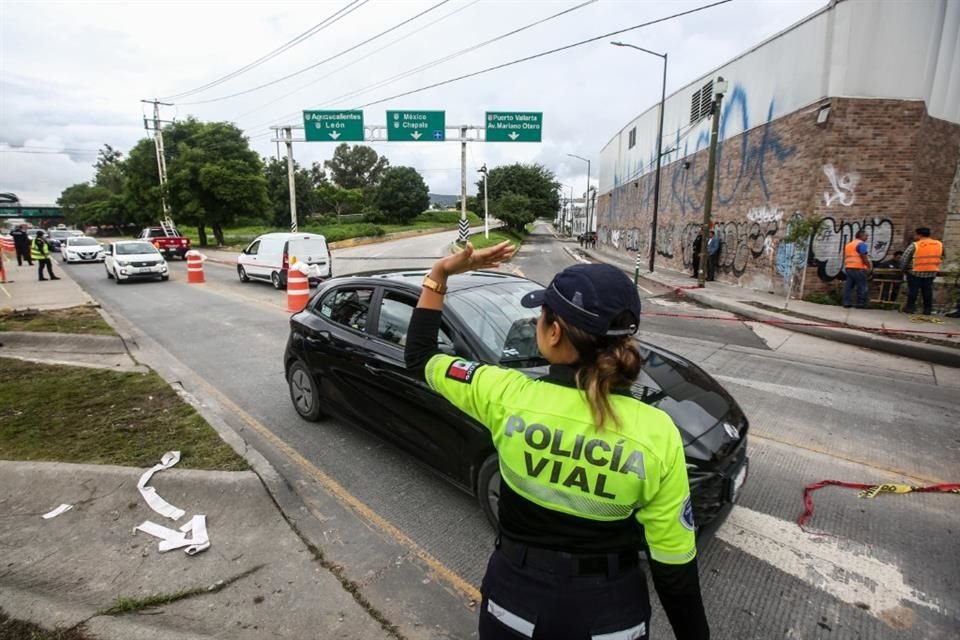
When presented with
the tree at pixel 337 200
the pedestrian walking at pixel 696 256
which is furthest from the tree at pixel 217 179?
the tree at pixel 337 200

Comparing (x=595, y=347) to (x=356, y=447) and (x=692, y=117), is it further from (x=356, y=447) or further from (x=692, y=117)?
(x=692, y=117)

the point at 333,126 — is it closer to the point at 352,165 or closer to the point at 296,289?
the point at 296,289

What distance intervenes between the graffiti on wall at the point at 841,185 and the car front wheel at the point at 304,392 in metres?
14.0

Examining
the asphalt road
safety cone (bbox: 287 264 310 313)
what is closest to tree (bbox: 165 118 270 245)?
safety cone (bbox: 287 264 310 313)

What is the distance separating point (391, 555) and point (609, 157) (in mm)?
46178

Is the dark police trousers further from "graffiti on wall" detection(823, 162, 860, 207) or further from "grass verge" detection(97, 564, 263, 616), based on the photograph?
"graffiti on wall" detection(823, 162, 860, 207)

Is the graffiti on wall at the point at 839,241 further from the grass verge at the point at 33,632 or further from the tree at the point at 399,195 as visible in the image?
the tree at the point at 399,195

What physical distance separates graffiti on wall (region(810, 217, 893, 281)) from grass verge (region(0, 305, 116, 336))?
15.9 metres

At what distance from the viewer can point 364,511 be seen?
3.67m

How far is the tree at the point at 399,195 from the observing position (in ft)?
249

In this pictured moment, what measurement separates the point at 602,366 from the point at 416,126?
27721mm

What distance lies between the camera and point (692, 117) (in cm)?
2228

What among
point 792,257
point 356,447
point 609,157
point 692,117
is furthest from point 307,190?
point 356,447

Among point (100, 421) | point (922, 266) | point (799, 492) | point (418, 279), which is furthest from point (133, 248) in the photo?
point (922, 266)
